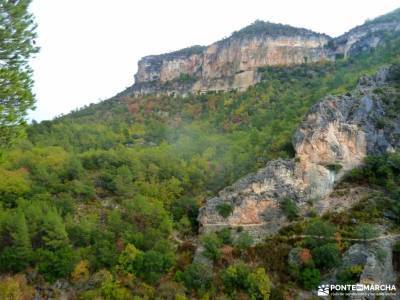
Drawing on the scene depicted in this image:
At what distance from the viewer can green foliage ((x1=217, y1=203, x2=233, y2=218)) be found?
35.4 meters

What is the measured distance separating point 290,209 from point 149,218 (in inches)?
466

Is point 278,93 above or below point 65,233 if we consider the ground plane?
above

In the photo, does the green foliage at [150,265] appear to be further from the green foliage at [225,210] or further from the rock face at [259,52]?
the rock face at [259,52]

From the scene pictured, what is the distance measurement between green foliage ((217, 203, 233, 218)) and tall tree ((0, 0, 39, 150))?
2442 centimetres

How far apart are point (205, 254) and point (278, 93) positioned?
4327cm

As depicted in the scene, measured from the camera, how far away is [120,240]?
31766mm

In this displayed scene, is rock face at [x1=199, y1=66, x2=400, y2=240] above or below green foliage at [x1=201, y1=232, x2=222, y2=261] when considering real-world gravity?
above

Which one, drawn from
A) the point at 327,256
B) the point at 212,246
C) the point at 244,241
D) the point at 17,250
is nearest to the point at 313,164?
the point at 244,241

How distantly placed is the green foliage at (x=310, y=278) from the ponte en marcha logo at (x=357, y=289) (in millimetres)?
410

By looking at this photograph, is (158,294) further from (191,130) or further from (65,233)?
(191,130)

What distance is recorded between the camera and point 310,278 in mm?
27594

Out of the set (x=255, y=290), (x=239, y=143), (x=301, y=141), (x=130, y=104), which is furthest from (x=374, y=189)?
(x=130, y=104)

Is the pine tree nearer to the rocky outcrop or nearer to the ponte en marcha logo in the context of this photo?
the ponte en marcha logo

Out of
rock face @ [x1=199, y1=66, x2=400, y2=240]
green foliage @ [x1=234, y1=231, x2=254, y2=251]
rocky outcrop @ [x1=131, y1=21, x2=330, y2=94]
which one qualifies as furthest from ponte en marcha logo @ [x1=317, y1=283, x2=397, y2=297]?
rocky outcrop @ [x1=131, y1=21, x2=330, y2=94]
